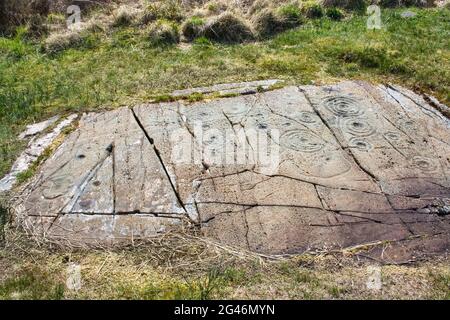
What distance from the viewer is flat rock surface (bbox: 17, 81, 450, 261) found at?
380cm

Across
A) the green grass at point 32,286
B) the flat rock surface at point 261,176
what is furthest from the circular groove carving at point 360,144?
the green grass at point 32,286

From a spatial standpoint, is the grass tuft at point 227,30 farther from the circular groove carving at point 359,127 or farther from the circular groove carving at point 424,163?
the circular groove carving at point 424,163

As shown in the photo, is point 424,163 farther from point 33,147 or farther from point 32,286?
point 33,147

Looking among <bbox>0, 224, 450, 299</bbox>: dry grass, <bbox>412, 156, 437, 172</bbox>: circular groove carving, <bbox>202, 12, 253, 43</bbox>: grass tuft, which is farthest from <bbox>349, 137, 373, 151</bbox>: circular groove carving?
<bbox>202, 12, 253, 43</bbox>: grass tuft

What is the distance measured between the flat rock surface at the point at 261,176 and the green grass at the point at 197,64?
1.86 ft

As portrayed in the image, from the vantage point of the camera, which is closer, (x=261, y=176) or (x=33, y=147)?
(x=261, y=176)

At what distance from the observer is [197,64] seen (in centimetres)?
631

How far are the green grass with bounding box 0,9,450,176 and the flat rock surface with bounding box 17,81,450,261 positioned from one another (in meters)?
0.57

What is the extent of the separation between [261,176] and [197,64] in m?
2.47

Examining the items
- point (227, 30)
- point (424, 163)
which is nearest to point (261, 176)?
point (424, 163)

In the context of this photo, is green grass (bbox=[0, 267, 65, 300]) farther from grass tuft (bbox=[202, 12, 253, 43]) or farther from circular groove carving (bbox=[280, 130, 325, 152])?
grass tuft (bbox=[202, 12, 253, 43])

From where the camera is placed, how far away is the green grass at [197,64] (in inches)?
220

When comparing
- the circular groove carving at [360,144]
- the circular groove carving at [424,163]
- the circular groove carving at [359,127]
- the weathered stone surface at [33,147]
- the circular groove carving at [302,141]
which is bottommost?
the circular groove carving at [424,163]
